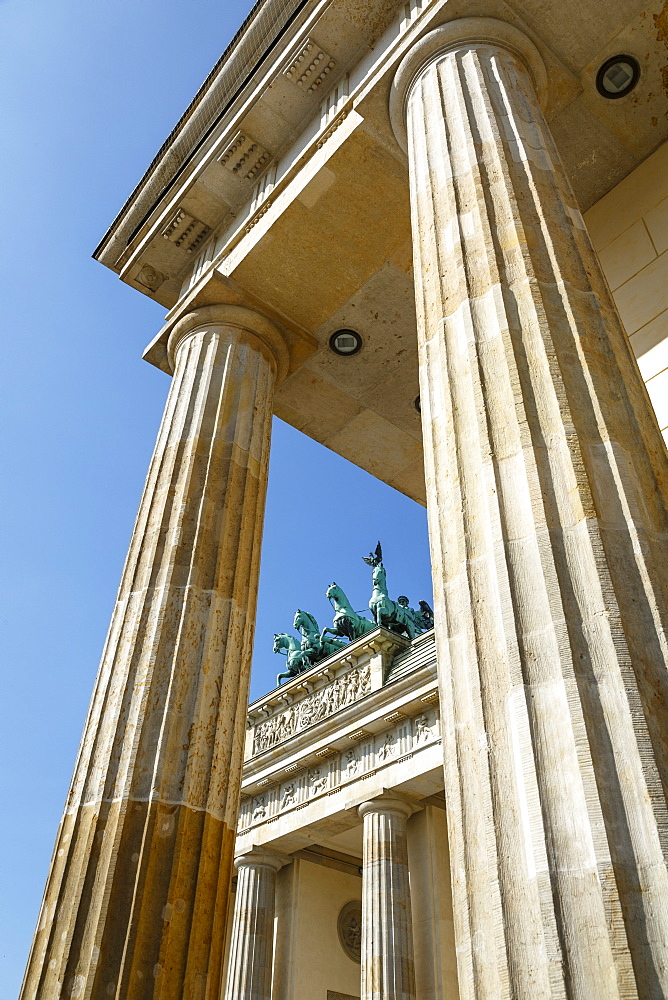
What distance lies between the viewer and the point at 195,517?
35.0ft

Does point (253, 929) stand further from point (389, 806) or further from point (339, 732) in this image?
point (339, 732)

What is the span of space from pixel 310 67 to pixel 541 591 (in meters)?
10.6

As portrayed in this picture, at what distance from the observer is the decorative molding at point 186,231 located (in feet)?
48.4

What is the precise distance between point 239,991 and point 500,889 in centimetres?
2702

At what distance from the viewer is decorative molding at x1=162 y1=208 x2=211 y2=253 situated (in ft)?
48.4

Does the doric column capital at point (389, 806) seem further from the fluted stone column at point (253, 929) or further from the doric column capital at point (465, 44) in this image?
the doric column capital at point (465, 44)

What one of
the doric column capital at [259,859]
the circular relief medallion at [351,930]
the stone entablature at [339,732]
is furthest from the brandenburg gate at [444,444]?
the circular relief medallion at [351,930]

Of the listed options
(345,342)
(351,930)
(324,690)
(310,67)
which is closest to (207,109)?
(310,67)

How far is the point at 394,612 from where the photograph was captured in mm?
38062

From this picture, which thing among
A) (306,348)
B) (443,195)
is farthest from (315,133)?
(443,195)

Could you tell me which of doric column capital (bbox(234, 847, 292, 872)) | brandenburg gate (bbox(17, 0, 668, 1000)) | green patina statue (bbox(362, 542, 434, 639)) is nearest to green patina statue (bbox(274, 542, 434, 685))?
green patina statue (bbox(362, 542, 434, 639))

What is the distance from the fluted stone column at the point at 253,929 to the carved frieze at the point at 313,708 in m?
4.30

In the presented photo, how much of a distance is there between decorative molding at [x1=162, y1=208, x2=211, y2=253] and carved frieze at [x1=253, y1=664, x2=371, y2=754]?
19031 millimetres

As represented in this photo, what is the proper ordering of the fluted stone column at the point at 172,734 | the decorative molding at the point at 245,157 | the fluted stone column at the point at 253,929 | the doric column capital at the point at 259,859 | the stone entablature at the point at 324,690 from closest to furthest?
the fluted stone column at the point at 172,734, the decorative molding at the point at 245,157, the fluted stone column at the point at 253,929, the stone entablature at the point at 324,690, the doric column capital at the point at 259,859
